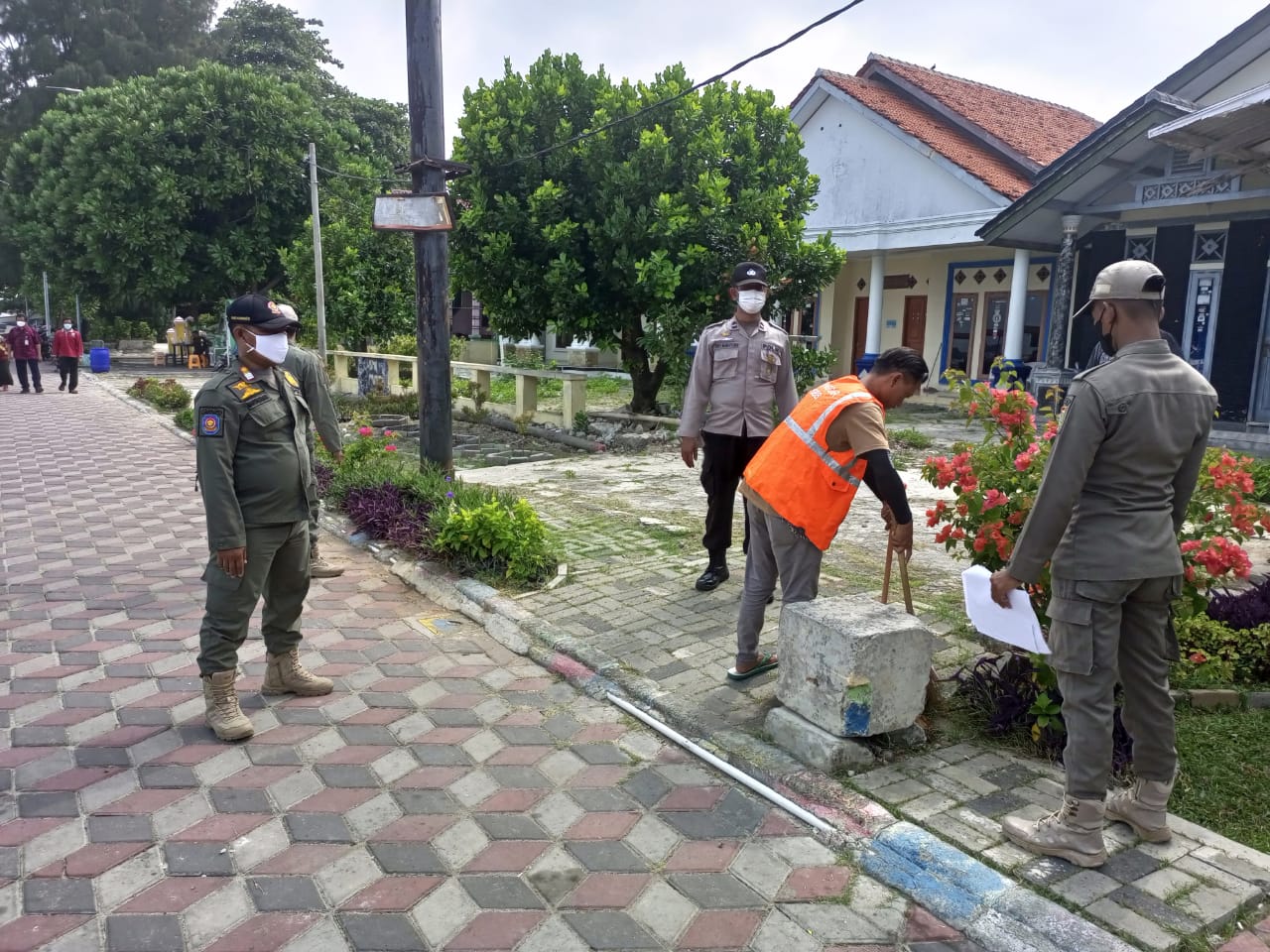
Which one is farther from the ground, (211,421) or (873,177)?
(873,177)

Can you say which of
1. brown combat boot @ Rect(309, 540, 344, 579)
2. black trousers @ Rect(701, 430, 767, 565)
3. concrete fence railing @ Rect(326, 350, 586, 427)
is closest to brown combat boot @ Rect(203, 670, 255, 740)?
brown combat boot @ Rect(309, 540, 344, 579)

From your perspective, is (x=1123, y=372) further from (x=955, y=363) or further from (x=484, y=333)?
(x=484, y=333)

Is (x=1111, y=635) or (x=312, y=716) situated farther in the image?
(x=312, y=716)

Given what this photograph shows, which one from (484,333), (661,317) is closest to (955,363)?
(661,317)

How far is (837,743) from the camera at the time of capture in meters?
3.52

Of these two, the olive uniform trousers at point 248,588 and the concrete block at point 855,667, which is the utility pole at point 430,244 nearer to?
the olive uniform trousers at point 248,588

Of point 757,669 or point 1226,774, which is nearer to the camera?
point 1226,774

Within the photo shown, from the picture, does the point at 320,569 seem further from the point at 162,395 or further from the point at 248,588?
the point at 162,395

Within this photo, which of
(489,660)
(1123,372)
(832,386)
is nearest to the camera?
(1123,372)

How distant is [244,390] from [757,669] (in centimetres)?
263

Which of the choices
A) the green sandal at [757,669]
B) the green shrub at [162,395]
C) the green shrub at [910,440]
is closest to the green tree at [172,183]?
the green shrub at [162,395]

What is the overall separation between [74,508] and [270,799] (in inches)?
249

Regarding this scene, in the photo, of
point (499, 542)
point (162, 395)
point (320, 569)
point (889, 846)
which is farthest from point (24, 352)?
point (889, 846)

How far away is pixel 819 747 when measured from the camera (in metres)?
3.55
